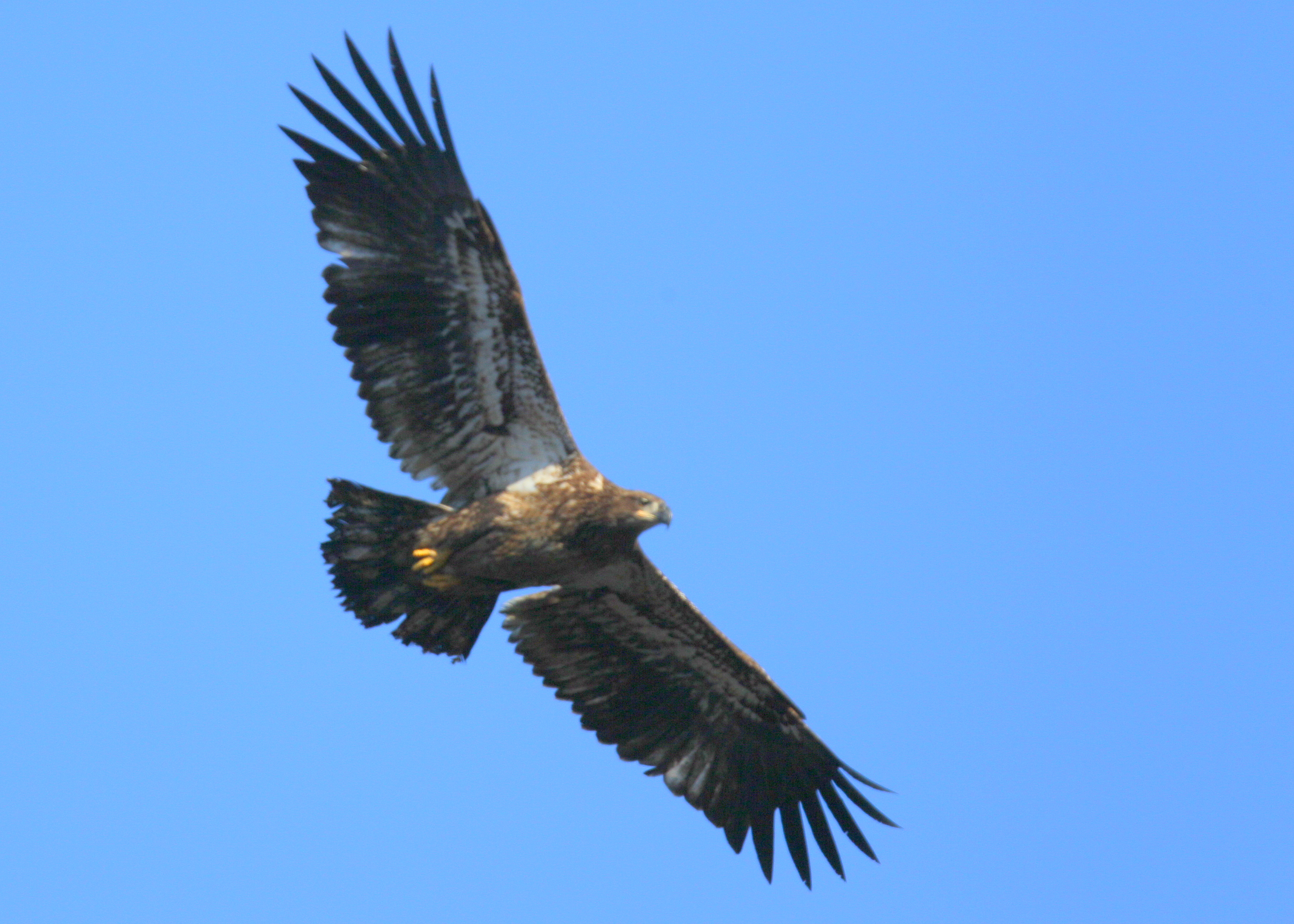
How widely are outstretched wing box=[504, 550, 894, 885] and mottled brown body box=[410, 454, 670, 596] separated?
44.0 inches

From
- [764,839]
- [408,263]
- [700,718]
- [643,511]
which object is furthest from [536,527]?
[764,839]

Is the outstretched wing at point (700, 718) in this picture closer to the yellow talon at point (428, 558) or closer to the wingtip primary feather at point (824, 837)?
the wingtip primary feather at point (824, 837)

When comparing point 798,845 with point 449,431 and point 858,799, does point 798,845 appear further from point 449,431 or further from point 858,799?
point 449,431

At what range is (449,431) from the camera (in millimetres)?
10688

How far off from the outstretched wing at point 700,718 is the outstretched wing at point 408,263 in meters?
2.11

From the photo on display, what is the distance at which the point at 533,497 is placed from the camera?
10531 mm

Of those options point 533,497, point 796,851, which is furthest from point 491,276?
point 796,851

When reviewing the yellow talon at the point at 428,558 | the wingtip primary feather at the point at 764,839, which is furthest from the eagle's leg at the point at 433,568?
the wingtip primary feather at the point at 764,839

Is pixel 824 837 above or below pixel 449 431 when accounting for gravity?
below

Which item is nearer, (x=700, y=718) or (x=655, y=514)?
(x=655, y=514)

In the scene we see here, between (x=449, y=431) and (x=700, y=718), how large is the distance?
127 inches

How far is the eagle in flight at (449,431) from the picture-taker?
10195mm

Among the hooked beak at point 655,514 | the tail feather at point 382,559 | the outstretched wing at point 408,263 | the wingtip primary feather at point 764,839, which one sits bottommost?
the wingtip primary feather at point 764,839

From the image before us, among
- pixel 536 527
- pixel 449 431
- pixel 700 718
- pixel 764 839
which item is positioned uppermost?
pixel 449 431
